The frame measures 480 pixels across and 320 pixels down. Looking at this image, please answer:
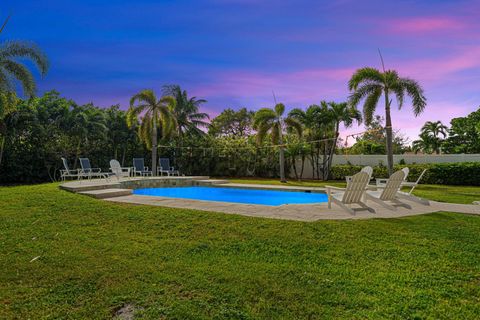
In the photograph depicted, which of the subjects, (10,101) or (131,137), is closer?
(10,101)

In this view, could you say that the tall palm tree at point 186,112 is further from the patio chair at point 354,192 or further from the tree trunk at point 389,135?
the patio chair at point 354,192

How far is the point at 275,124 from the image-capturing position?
67.3 ft

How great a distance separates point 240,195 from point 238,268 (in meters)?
10.3

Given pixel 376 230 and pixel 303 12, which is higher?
pixel 303 12

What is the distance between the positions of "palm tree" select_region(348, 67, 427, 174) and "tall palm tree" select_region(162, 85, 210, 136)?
1619 cm

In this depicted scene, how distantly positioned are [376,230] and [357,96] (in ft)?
41.4

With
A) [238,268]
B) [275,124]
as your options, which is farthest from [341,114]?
[238,268]

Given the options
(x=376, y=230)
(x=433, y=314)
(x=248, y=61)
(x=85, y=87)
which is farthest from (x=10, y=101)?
(x=433, y=314)

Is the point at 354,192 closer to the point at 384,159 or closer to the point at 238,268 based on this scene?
the point at 238,268

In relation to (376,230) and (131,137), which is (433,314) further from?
(131,137)

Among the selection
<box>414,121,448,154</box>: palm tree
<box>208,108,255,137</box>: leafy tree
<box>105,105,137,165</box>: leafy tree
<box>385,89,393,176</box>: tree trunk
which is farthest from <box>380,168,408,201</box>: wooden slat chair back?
<box>414,121,448,154</box>: palm tree

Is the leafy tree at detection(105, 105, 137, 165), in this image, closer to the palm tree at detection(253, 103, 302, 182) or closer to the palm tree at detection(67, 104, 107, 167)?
the palm tree at detection(67, 104, 107, 167)

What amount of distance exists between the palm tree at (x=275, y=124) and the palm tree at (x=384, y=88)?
4.78 m

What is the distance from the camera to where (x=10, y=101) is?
1381 cm
